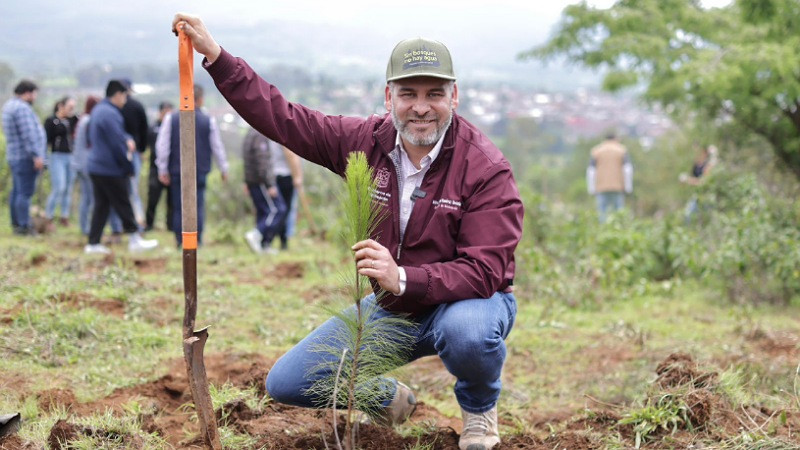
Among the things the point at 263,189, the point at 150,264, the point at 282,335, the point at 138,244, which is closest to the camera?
the point at 282,335

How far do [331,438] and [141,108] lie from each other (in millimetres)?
6713

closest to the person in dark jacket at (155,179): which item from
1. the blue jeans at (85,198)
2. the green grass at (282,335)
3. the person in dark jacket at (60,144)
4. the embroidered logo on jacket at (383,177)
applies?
the blue jeans at (85,198)

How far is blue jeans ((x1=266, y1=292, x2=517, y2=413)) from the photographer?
2969mm

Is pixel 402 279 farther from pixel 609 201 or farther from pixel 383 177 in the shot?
pixel 609 201

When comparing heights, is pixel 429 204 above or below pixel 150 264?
above

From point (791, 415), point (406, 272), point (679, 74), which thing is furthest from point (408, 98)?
point (679, 74)

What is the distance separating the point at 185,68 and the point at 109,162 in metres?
5.70

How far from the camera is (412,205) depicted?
3.12 m

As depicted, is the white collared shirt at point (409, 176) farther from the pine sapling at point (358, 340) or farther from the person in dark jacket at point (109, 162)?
the person in dark jacket at point (109, 162)

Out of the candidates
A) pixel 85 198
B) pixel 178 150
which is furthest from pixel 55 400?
pixel 85 198

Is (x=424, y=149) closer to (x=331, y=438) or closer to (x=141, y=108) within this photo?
(x=331, y=438)

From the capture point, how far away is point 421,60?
119 inches

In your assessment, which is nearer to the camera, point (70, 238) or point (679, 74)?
point (70, 238)

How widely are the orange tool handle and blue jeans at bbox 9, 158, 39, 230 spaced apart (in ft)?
23.9
